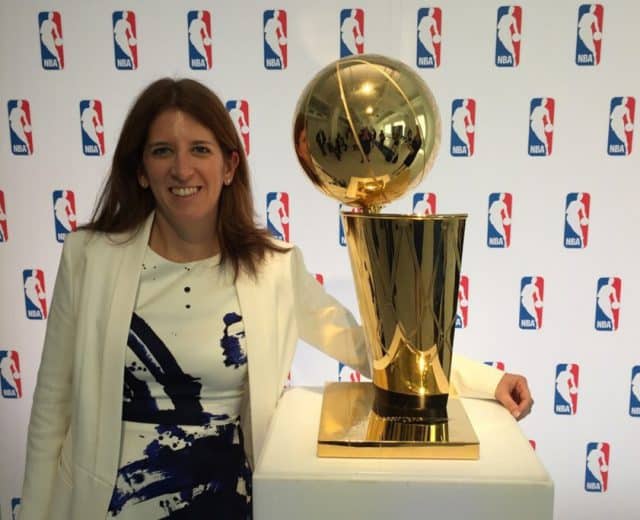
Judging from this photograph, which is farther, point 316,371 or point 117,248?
point 316,371

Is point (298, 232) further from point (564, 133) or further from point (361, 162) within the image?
point (361, 162)

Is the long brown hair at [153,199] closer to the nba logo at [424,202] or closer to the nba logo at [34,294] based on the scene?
the nba logo at [424,202]

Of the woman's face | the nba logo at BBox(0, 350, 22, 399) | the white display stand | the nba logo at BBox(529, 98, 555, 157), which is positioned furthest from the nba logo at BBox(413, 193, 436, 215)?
the nba logo at BBox(0, 350, 22, 399)

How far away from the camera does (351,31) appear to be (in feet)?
4.89

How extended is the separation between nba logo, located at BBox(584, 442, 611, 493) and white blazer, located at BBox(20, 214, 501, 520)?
997mm

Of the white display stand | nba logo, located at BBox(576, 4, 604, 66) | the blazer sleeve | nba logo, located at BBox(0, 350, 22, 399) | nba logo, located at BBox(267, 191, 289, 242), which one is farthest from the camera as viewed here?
nba logo, located at BBox(0, 350, 22, 399)

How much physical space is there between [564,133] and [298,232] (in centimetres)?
69

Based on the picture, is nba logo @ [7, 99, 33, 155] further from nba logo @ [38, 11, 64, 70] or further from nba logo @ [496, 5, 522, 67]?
nba logo @ [496, 5, 522, 67]

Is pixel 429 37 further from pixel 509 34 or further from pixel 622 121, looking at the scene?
pixel 622 121

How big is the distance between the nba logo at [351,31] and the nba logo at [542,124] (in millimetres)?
443

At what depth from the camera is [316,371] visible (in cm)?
164

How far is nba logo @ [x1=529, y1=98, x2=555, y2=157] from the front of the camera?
1495 millimetres

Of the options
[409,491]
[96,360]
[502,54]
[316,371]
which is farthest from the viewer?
[316,371]

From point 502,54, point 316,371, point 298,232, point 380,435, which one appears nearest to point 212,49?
point 298,232
